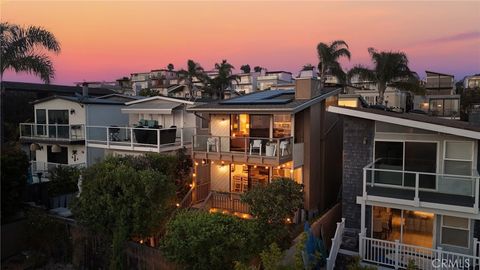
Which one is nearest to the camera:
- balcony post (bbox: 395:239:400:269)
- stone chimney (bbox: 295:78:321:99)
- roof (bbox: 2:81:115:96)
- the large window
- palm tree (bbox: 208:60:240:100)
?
balcony post (bbox: 395:239:400:269)

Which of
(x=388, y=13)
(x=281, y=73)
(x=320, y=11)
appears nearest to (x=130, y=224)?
(x=320, y=11)

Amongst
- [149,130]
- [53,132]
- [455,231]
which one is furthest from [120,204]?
[53,132]

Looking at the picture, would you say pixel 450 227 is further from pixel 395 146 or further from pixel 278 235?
pixel 278 235

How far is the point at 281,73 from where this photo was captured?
259 ft

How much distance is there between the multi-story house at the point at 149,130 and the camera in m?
19.9

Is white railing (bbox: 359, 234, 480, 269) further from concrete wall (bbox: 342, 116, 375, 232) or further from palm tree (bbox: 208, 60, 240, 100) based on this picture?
palm tree (bbox: 208, 60, 240, 100)

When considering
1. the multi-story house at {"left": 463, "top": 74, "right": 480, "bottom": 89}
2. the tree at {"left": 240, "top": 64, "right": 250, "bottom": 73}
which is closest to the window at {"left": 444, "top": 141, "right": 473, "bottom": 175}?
the multi-story house at {"left": 463, "top": 74, "right": 480, "bottom": 89}

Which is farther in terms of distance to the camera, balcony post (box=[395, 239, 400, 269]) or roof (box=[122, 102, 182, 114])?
roof (box=[122, 102, 182, 114])

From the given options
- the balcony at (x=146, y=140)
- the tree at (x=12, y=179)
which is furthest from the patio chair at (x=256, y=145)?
the tree at (x=12, y=179)

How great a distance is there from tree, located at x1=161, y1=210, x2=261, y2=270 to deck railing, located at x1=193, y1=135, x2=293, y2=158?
16.8ft

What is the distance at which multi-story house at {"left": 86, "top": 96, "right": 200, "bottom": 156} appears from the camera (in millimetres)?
19875

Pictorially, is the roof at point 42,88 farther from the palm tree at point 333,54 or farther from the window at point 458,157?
the window at point 458,157

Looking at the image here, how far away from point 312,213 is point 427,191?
598 cm

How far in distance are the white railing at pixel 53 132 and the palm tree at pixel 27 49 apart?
461 centimetres
